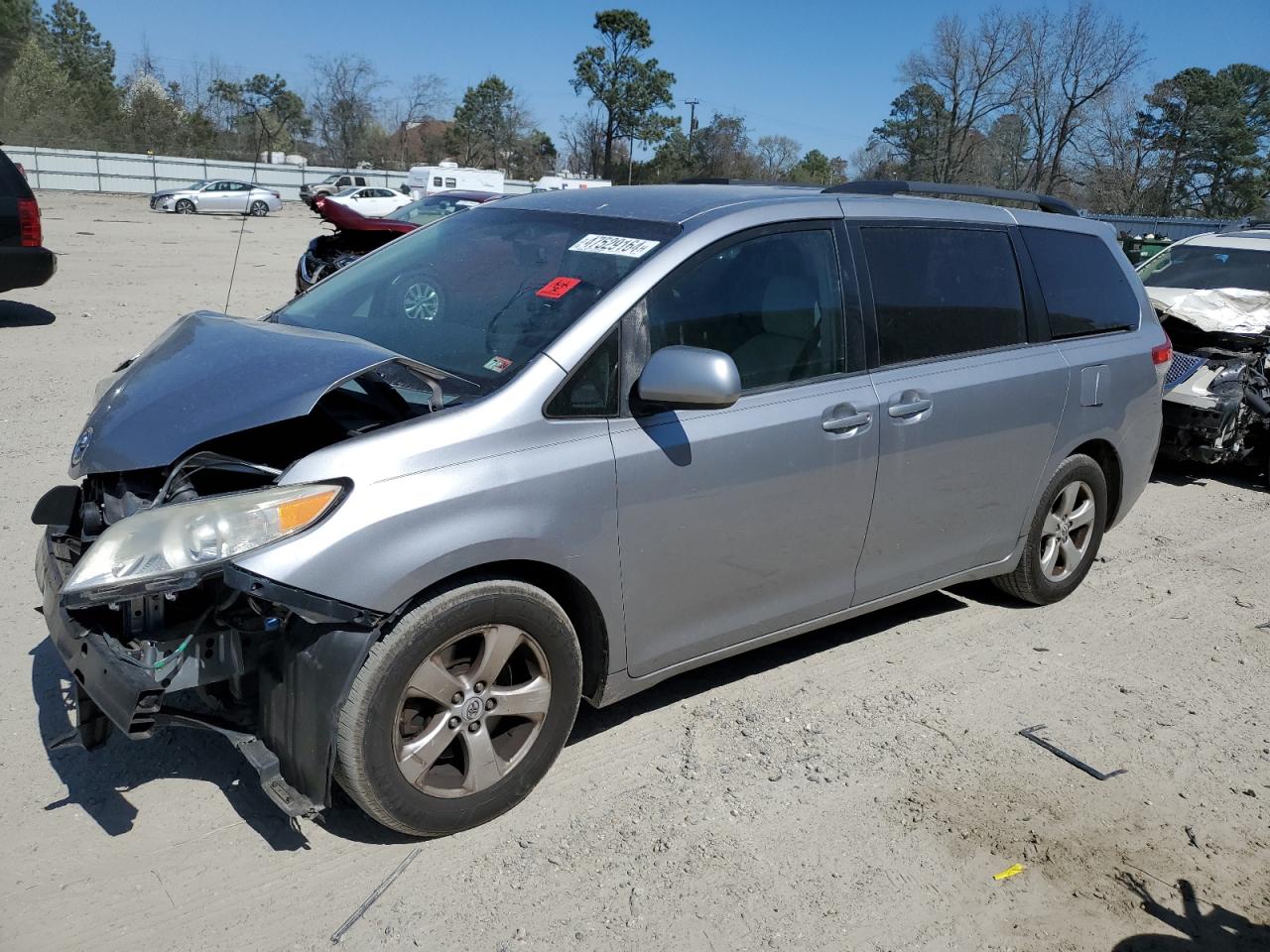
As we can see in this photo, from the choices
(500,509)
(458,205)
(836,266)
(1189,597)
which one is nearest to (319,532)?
(500,509)

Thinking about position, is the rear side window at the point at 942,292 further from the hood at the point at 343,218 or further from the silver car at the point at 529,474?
the hood at the point at 343,218

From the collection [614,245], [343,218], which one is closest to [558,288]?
[614,245]

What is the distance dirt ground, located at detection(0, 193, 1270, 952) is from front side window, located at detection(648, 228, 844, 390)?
1.39 meters

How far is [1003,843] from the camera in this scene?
11.4ft

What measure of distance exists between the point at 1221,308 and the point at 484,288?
722 cm

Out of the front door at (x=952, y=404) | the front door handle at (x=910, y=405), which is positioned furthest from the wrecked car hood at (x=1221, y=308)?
the front door handle at (x=910, y=405)

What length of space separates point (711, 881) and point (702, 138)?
71.2m

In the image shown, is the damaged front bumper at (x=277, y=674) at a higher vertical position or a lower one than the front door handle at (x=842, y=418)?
lower

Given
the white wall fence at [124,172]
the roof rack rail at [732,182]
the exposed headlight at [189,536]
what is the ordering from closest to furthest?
the exposed headlight at [189,536] → the roof rack rail at [732,182] → the white wall fence at [124,172]

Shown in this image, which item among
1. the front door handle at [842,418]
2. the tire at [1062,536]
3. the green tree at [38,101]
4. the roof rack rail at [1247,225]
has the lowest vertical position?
the tire at [1062,536]

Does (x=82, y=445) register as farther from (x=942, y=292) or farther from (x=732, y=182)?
(x=942, y=292)

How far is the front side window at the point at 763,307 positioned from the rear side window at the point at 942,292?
0.26 metres

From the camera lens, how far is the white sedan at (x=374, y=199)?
38.1m

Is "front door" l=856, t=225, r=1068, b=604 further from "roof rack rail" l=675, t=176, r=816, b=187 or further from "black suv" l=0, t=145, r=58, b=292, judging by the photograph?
"black suv" l=0, t=145, r=58, b=292
